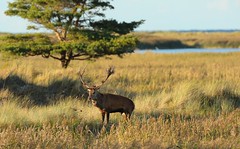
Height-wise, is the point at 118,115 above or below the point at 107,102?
below

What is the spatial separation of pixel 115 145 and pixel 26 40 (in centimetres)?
1790

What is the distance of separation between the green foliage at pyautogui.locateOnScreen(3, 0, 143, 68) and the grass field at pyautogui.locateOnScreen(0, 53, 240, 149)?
2133 mm

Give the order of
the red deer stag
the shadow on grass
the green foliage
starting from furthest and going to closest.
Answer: the green foliage, the shadow on grass, the red deer stag

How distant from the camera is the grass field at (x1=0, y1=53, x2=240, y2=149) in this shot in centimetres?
848

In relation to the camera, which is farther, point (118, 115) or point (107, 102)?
point (118, 115)

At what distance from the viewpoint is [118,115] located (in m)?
12.6

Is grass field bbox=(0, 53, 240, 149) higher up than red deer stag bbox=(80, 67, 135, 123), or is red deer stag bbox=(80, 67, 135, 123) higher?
red deer stag bbox=(80, 67, 135, 123)

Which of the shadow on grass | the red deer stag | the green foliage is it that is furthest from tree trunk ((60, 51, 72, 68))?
the red deer stag

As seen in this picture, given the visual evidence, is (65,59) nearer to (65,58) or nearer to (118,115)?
(65,58)

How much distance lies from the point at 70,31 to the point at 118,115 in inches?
501

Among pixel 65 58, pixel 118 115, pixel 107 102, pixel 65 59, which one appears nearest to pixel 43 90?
pixel 118 115

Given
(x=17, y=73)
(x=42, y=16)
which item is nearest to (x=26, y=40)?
(x=42, y=16)

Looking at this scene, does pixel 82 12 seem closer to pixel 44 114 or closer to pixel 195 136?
pixel 44 114

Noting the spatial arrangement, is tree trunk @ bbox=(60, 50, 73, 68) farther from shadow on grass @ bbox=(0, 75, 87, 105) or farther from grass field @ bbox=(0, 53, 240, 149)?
shadow on grass @ bbox=(0, 75, 87, 105)
